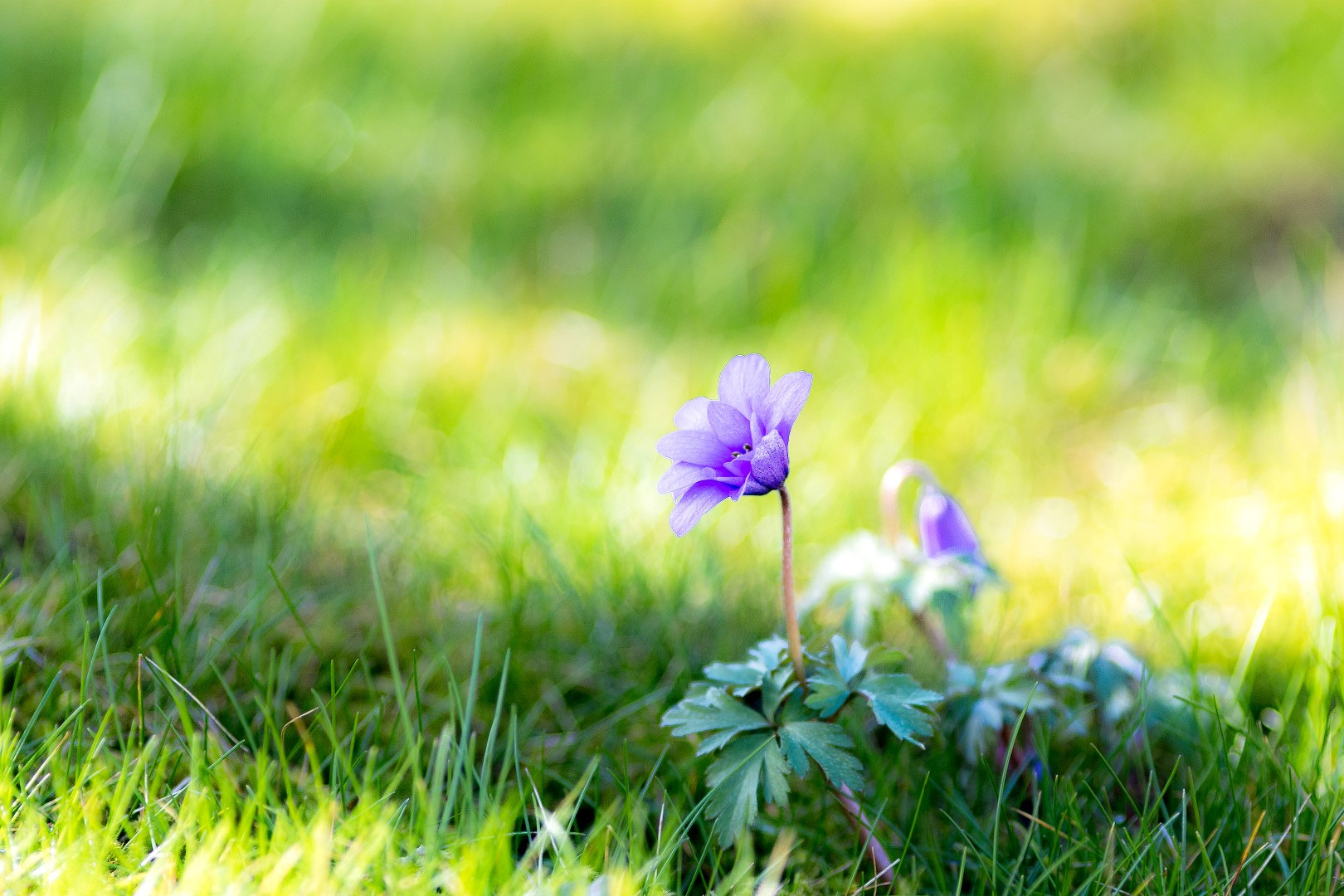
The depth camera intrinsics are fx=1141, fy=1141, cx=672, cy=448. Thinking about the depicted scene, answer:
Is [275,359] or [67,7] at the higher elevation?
[67,7]

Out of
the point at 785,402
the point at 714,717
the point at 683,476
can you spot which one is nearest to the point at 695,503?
the point at 683,476

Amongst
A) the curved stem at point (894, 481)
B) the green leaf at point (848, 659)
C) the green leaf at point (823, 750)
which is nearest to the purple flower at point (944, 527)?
the curved stem at point (894, 481)

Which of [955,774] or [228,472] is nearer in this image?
[955,774]

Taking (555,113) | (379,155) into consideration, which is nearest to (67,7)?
(379,155)

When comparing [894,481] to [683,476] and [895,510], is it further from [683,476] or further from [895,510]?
[683,476]

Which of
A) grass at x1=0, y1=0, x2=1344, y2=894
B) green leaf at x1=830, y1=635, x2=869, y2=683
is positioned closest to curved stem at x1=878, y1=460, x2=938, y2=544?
grass at x1=0, y1=0, x2=1344, y2=894

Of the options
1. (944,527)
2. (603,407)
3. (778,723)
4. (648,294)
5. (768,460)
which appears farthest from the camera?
(648,294)

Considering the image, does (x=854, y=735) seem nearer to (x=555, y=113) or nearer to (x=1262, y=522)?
(x=1262, y=522)
